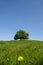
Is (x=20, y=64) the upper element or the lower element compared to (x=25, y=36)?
lower

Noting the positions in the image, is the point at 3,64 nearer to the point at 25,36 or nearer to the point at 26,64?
the point at 26,64

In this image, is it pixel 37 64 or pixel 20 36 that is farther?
pixel 20 36

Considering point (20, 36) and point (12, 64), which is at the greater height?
point (20, 36)

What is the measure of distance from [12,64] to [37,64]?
110 cm

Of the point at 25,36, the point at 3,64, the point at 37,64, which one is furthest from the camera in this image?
the point at 25,36

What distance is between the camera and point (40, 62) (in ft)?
24.5

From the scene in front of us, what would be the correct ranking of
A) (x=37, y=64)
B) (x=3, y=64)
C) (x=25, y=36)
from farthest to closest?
(x=25, y=36) → (x=3, y=64) → (x=37, y=64)

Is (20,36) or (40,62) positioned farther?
(20,36)

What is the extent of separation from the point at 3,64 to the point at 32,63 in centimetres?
124

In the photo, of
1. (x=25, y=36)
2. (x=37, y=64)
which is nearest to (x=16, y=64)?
(x=37, y=64)

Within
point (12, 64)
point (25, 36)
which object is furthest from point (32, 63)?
point (25, 36)

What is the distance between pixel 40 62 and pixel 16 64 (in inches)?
39.1

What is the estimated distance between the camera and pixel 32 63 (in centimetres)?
779

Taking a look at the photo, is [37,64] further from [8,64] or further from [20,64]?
[8,64]
